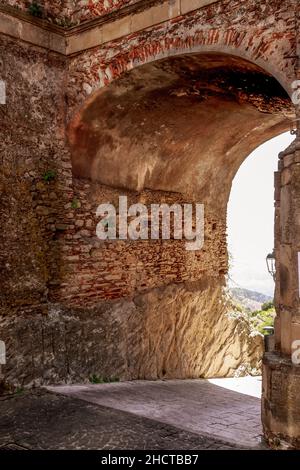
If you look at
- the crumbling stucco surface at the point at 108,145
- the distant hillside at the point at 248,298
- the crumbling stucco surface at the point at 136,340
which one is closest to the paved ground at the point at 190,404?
the crumbling stucco surface at the point at 136,340

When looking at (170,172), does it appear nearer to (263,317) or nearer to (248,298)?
(263,317)

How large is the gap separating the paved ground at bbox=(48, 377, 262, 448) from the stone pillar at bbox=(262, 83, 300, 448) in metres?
0.33

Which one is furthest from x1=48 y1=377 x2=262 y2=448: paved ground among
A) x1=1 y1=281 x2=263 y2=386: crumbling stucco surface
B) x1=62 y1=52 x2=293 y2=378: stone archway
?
x1=62 y1=52 x2=293 y2=378: stone archway

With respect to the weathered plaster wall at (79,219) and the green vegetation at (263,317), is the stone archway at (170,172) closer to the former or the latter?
the weathered plaster wall at (79,219)

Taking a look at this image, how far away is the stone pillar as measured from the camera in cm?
385

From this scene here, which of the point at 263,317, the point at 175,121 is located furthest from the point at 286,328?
the point at 263,317

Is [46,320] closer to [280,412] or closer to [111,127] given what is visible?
[111,127]

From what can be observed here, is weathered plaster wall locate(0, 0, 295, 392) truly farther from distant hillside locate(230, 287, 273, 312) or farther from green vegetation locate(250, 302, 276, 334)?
green vegetation locate(250, 302, 276, 334)

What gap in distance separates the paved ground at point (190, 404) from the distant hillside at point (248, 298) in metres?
2.85

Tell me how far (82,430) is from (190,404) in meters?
1.74

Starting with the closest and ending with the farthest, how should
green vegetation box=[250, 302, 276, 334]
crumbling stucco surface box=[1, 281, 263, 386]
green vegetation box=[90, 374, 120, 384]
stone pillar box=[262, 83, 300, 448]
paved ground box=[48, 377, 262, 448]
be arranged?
stone pillar box=[262, 83, 300, 448], paved ground box=[48, 377, 262, 448], crumbling stucco surface box=[1, 281, 263, 386], green vegetation box=[90, 374, 120, 384], green vegetation box=[250, 302, 276, 334]

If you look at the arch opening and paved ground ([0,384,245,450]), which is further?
the arch opening

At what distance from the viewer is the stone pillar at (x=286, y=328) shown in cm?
385

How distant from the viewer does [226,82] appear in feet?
19.3
